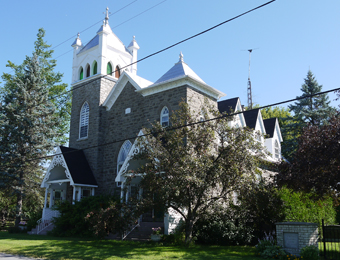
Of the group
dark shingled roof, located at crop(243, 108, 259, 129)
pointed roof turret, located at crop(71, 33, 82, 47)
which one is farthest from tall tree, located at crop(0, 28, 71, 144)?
dark shingled roof, located at crop(243, 108, 259, 129)

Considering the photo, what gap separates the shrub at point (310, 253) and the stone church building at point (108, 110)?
868 centimetres

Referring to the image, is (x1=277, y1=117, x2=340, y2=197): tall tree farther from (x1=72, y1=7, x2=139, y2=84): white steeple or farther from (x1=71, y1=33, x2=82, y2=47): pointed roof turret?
(x1=71, y1=33, x2=82, y2=47): pointed roof turret

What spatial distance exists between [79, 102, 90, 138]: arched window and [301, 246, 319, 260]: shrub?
58.7 feet

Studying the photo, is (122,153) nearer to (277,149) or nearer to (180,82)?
(180,82)

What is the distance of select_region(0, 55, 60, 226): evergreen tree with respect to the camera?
78.5 ft

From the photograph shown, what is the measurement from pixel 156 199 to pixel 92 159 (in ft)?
36.0

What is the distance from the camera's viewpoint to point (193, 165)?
44.5 feet

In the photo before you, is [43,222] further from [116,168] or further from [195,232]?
[195,232]

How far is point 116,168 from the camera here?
75.2ft

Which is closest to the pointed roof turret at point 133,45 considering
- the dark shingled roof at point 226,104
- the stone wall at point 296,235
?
the dark shingled roof at point 226,104

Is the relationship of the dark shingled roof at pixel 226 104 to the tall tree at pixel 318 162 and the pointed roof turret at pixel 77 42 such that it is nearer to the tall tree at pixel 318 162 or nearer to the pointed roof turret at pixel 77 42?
the tall tree at pixel 318 162

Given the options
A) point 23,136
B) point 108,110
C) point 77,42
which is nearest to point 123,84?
point 108,110

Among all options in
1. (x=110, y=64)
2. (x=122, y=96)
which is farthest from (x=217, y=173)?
(x=110, y=64)

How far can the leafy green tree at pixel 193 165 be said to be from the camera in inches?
535
